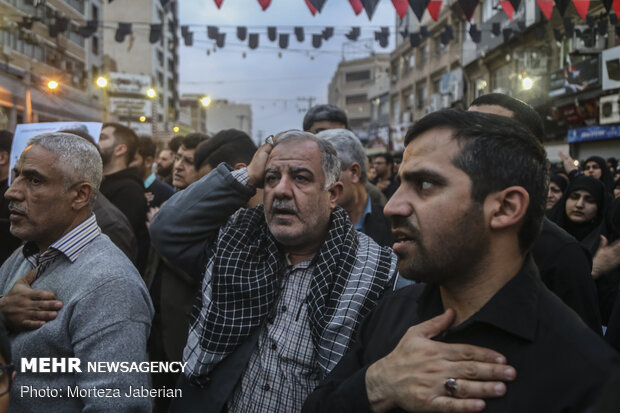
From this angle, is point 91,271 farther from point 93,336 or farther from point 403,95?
point 403,95

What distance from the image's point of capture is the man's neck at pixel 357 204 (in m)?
3.66

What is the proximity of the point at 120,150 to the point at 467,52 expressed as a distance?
28.4m

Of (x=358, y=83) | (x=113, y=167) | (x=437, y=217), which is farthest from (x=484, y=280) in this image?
(x=358, y=83)

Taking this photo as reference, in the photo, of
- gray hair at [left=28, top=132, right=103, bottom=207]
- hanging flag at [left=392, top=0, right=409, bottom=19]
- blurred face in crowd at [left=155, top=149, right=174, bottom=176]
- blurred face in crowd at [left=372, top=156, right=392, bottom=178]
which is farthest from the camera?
blurred face in crowd at [left=372, top=156, right=392, bottom=178]

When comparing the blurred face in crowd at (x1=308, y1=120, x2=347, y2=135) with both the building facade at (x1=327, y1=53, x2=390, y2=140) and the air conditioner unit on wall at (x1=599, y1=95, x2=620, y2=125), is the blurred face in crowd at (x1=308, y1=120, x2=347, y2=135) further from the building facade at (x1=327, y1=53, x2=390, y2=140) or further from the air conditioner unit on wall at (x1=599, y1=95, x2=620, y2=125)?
the building facade at (x1=327, y1=53, x2=390, y2=140)

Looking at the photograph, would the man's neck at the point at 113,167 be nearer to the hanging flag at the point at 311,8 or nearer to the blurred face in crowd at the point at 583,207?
the blurred face in crowd at the point at 583,207

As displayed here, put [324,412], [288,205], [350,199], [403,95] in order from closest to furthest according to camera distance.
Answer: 1. [324,412]
2. [288,205]
3. [350,199]
4. [403,95]

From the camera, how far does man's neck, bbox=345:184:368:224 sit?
12.0 ft

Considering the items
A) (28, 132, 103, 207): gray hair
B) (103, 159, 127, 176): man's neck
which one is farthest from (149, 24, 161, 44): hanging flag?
(28, 132, 103, 207): gray hair

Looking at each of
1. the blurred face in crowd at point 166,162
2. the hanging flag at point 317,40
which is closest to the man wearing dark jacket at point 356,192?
the blurred face in crowd at point 166,162

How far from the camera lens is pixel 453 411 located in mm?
1352

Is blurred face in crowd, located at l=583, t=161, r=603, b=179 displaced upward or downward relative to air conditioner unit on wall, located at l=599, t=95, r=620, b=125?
downward

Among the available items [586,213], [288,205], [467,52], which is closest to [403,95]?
[467,52]

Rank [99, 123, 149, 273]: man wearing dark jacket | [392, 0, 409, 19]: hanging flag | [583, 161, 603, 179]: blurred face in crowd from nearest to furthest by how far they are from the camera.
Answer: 1. [99, 123, 149, 273]: man wearing dark jacket
2. [392, 0, 409, 19]: hanging flag
3. [583, 161, 603, 179]: blurred face in crowd
